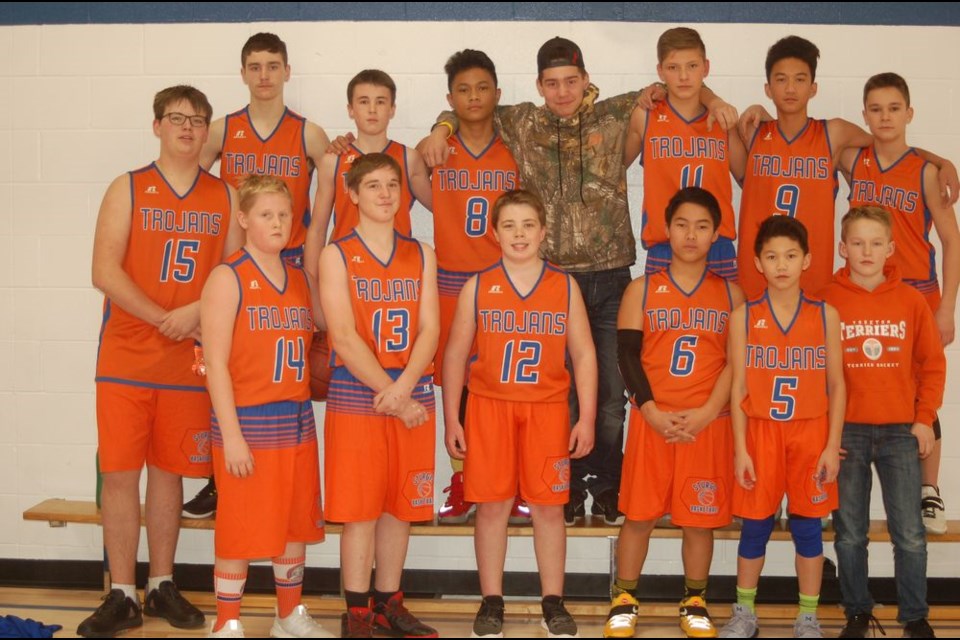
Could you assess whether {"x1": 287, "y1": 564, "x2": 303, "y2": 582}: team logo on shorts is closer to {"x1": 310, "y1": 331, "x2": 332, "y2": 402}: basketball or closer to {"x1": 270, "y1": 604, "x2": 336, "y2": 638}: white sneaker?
{"x1": 270, "y1": 604, "x2": 336, "y2": 638}: white sneaker

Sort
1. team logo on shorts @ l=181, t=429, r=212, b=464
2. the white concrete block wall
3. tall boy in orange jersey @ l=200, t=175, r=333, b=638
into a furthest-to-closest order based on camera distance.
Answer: the white concrete block wall, team logo on shorts @ l=181, t=429, r=212, b=464, tall boy in orange jersey @ l=200, t=175, r=333, b=638

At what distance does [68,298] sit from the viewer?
4.70m

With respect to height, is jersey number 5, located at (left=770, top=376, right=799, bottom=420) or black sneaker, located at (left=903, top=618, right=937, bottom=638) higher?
jersey number 5, located at (left=770, top=376, right=799, bottom=420)

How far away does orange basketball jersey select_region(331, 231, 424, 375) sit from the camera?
356 cm

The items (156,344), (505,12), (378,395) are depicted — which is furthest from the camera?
(505,12)

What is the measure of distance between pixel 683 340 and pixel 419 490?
46.3 inches

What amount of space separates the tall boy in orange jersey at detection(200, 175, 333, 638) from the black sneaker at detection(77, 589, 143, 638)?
520 millimetres

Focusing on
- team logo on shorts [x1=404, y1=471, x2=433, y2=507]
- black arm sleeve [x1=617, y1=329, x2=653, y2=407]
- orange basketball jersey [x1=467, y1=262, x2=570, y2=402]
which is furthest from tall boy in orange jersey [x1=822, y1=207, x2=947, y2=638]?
team logo on shorts [x1=404, y1=471, x2=433, y2=507]

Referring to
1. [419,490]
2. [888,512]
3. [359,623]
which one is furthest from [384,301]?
[888,512]

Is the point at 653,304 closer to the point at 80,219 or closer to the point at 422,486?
the point at 422,486

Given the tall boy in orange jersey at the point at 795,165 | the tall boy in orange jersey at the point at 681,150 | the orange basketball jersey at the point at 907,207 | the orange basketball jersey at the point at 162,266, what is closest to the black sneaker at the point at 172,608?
the orange basketball jersey at the point at 162,266

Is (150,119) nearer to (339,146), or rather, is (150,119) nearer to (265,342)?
(339,146)

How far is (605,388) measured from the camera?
3.97 m

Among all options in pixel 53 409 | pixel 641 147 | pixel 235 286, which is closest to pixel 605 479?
pixel 641 147
